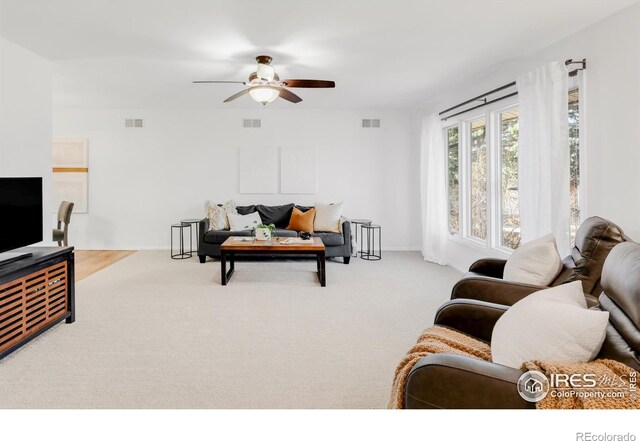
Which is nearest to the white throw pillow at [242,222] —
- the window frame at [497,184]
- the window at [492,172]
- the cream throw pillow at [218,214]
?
the cream throw pillow at [218,214]

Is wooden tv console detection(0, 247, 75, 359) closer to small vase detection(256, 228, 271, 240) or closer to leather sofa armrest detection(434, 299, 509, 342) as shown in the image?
small vase detection(256, 228, 271, 240)

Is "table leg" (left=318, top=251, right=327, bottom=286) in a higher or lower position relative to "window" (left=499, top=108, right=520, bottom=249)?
lower

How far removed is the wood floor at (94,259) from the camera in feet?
17.6

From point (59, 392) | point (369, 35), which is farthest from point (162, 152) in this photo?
point (59, 392)

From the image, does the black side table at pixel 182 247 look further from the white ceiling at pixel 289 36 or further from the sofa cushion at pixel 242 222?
the white ceiling at pixel 289 36

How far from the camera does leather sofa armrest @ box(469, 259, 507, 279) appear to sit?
2912 mm

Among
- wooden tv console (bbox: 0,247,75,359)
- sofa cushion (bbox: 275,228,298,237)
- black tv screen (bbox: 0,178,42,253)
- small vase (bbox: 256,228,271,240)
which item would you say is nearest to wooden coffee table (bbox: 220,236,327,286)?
small vase (bbox: 256,228,271,240)

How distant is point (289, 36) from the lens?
350 cm

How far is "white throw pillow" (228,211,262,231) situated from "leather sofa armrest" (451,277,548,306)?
4305 millimetres

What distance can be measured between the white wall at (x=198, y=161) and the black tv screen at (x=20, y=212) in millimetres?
3860

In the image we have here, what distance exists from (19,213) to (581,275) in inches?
154

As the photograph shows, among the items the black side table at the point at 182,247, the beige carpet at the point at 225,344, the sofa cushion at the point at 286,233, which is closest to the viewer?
the beige carpet at the point at 225,344

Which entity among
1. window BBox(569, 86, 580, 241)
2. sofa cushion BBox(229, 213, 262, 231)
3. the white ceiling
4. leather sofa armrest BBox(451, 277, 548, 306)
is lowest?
leather sofa armrest BBox(451, 277, 548, 306)

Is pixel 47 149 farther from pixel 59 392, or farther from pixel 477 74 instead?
pixel 477 74
